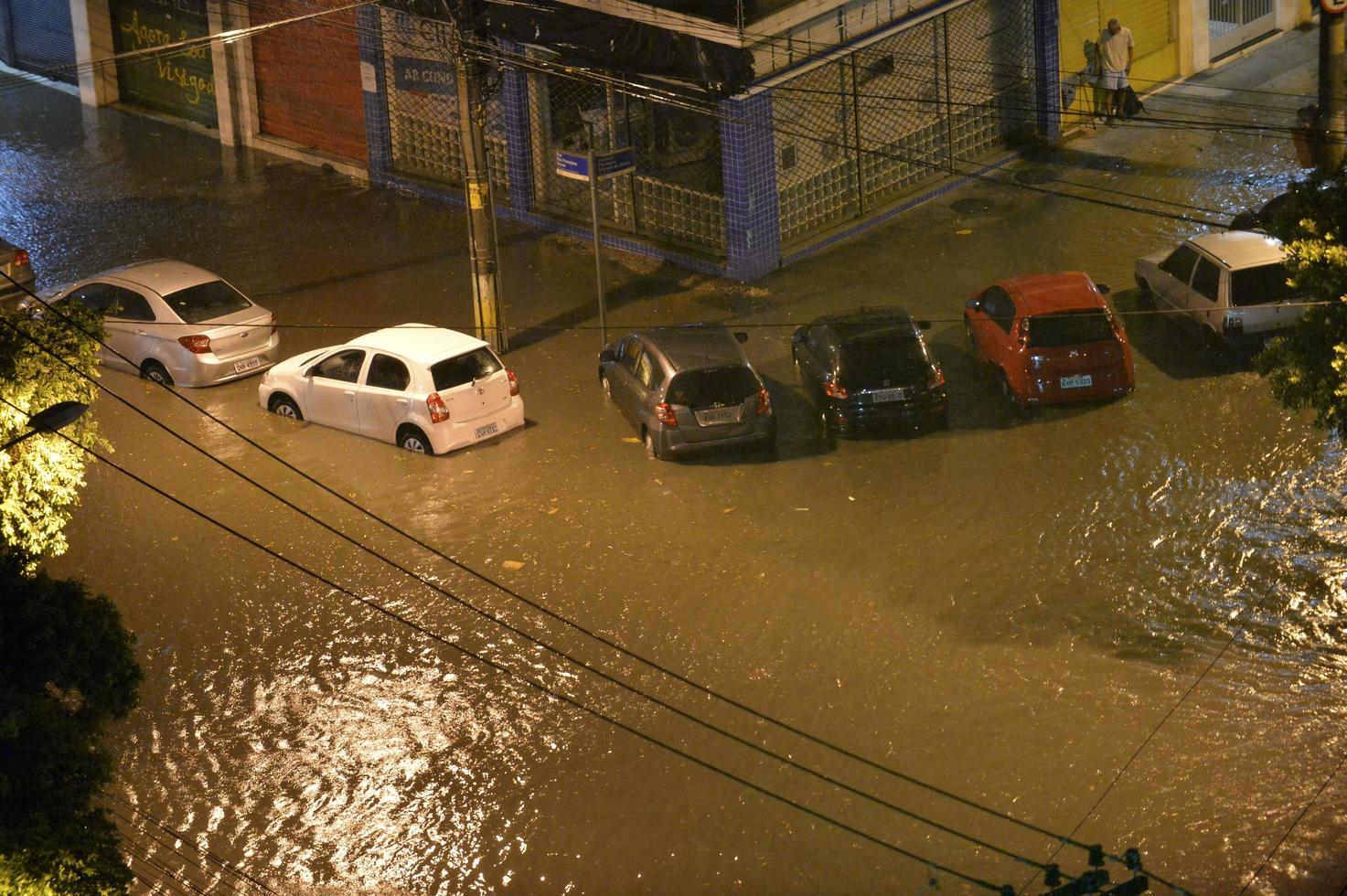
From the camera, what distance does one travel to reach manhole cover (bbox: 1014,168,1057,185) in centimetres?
2572

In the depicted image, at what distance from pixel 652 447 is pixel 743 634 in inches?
157

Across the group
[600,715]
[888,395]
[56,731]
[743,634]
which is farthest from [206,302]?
[56,731]

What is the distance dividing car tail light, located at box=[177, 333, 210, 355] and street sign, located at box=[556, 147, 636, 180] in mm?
5014

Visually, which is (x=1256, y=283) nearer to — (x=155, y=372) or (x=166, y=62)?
(x=155, y=372)

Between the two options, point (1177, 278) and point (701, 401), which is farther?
point (1177, 278)

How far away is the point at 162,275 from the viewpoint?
2062 centimetres

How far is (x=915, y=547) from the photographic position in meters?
15.7

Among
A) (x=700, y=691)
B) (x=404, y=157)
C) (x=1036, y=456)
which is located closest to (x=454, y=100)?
(x=404, y=157)

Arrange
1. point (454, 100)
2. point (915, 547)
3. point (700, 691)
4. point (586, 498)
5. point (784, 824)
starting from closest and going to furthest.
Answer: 1. point (784, 824)
2. point (700, 691)
3. point (915, 547)
4. point (586, 498)
5. point (454, 100)

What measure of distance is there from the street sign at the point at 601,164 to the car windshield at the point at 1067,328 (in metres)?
5.22

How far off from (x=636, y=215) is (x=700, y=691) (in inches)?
484

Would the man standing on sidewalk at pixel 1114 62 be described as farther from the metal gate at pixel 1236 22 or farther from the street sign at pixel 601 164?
the street sign at pixel 601 164

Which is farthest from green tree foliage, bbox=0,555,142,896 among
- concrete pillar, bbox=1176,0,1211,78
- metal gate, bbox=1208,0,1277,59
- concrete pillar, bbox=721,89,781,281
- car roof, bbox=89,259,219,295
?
metal gate, bbox=1208,0,1277,59

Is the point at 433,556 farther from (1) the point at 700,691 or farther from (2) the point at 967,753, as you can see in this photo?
(2) the point at 967,753
